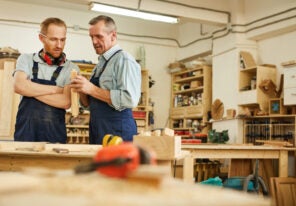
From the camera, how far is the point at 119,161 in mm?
740

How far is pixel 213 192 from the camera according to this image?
690 millimetres

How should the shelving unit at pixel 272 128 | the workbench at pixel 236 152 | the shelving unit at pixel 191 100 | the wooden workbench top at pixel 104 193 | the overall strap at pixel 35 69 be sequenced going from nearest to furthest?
1. the wooden workbench top at pixel 104 193
2. the overall strap at pixel 35 69
3. the workbench at pixel 236 152
4. the shelving unit at pixel 272 128
5. the shelving unit at pixel 191 100

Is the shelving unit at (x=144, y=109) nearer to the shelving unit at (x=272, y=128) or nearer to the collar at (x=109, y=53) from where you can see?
the shelving unit at (x=272, y=128)

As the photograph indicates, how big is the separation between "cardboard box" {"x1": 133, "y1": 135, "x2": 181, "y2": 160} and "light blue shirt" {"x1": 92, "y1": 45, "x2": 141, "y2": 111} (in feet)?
2.20

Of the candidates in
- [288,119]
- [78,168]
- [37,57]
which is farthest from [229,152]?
[78,168]

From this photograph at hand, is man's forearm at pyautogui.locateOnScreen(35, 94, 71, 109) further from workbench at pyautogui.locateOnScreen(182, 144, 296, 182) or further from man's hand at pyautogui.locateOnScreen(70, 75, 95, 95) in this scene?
workbench at pyautogui.locateOnScreen(182, 144, 296, 182)

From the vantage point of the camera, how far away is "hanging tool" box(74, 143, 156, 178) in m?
0.75

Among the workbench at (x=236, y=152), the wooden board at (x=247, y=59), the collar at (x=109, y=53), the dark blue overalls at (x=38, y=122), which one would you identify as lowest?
the workbench at (x=236, y=152)

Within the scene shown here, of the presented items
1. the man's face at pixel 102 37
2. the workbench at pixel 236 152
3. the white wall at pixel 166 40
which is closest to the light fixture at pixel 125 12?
the white wall at pixel 166 40

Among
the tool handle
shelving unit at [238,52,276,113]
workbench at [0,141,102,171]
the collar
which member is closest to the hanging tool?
the tool handle

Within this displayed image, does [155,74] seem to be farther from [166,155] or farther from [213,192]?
[213,192]

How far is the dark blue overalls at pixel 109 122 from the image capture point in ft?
8.65

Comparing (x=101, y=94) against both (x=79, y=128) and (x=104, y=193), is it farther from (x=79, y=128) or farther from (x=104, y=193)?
(x=79, y=128)

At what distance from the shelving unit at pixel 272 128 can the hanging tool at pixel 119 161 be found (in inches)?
→ 216
